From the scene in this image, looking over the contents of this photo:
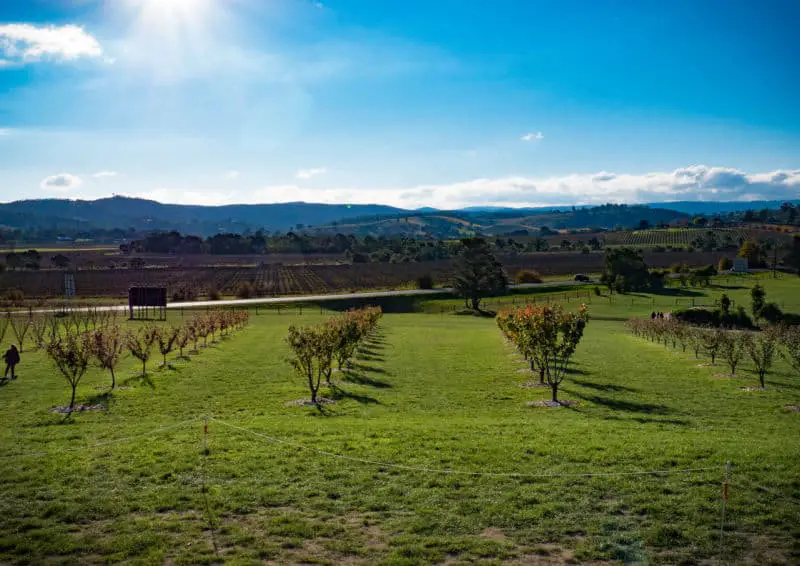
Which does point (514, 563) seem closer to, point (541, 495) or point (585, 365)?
point (541, 495)

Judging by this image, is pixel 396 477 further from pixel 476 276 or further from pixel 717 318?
pixel 476 276

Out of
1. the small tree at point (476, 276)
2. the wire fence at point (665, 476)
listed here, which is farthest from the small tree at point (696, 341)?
the small tree at point (476, 276)

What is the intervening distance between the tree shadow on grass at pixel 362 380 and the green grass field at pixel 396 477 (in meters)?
1.97

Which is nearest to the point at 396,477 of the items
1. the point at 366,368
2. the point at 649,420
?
the point at 649,420

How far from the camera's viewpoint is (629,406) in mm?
23938

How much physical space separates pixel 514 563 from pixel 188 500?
6.60 m

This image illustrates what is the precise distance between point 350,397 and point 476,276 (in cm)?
6190

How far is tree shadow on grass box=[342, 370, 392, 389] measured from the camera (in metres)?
28.5

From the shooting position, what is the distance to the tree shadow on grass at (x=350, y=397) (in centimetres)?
2455

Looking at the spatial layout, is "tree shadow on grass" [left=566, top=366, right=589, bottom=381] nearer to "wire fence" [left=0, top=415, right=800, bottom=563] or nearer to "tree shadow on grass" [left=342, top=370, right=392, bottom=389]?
"tree shadow on grass" [left=342, top=370, right=392, bottom=389]

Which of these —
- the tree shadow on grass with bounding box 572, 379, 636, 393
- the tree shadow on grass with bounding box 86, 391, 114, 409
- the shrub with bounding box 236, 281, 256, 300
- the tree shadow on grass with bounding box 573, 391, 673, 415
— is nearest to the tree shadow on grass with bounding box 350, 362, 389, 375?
the tree shadow on grass with bounding box 572, 379, 636, 393

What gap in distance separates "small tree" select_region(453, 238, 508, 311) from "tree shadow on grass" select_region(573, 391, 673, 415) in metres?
58.3

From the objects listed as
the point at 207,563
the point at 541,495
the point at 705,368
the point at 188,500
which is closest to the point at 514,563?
the point at 541,495

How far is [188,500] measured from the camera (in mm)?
12703
